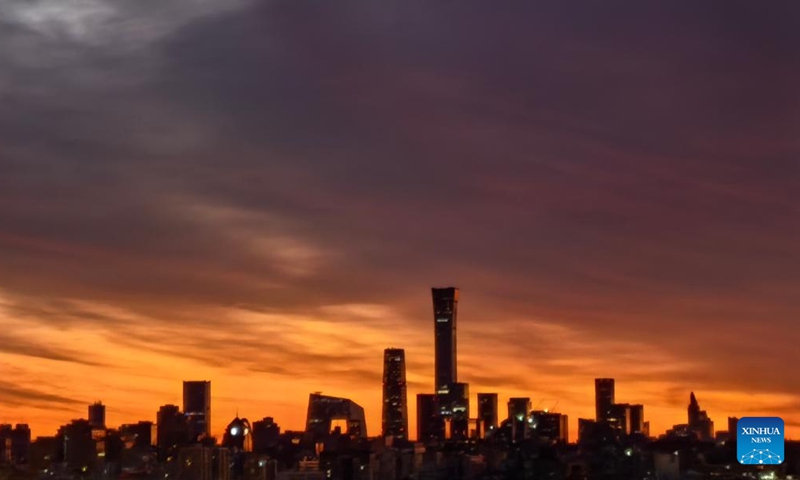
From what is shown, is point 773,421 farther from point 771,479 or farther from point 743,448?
point 771,479

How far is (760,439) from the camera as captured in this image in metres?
135

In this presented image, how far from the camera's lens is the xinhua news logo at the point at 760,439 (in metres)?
134

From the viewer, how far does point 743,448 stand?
133 m

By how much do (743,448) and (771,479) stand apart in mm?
68388

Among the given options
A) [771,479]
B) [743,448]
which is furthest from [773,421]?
[771,479]

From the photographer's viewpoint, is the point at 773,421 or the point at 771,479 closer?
the point at 773,421

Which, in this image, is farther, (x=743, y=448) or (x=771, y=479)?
(x=771, y=479)

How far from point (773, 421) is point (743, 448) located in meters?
3.05

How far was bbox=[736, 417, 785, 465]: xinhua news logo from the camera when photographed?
133625mm

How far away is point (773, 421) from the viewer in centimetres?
13438

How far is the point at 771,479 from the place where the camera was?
199375 millimetres
